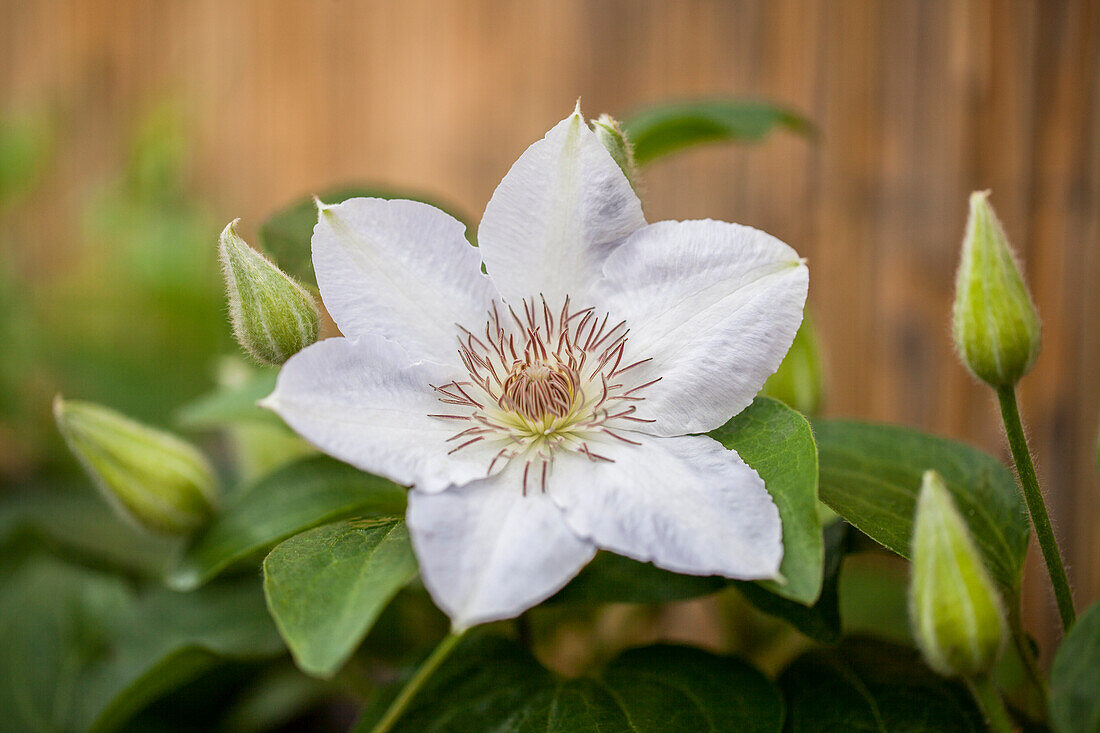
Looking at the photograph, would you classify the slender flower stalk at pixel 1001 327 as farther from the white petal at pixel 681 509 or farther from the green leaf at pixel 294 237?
the green leaf at pixel 294 237

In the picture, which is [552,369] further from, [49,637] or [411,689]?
[49,637]

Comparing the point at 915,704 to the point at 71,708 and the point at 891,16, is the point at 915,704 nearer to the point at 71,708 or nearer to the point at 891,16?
the point at 71,708

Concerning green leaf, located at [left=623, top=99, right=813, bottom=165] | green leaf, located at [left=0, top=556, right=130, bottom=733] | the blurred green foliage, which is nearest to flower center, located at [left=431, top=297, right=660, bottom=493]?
green leaf, located at [left=623, top=99, right=813, bottom=165]

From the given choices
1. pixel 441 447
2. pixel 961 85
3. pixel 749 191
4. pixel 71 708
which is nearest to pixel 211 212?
pixel 749 191

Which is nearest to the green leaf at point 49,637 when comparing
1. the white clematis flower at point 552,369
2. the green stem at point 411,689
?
the green stem at point 411,689

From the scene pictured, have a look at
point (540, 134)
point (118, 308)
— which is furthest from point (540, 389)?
point (118, 308)

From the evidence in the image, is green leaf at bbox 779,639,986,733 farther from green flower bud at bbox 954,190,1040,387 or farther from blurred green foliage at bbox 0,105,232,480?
blurred green foliage at bbox 0,105,232,480

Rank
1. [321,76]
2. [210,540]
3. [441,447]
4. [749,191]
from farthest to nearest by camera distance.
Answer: [321,76], [749,191], [210,540], [441,447]
